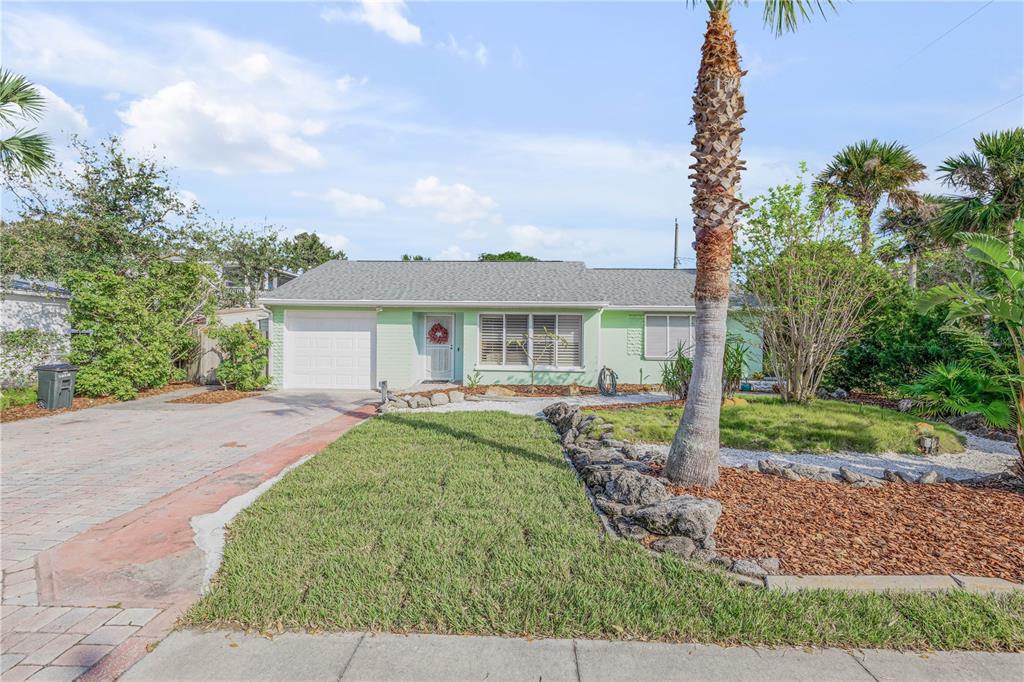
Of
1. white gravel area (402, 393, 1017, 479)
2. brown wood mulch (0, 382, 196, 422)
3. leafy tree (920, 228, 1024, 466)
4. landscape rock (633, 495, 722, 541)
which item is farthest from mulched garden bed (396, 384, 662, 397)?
landscape rock (633, 495, 722, 541)

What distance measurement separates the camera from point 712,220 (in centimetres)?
526

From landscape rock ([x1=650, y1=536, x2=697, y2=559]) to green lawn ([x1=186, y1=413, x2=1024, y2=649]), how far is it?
0.15m

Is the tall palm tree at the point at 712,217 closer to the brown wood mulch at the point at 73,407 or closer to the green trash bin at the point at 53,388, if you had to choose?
the brown wood mulch at the point at 73,407

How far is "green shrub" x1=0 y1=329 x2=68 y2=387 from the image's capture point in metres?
12.4

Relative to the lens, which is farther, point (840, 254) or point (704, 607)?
point (840, 254)

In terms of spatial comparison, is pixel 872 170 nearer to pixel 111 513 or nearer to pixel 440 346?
pixel 440 346

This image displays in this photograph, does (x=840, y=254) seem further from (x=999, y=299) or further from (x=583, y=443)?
(x=583, y=443)

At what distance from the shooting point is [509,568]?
12.1 feet

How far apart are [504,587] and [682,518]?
1.63 meters

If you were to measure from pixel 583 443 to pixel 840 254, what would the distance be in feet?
20.7

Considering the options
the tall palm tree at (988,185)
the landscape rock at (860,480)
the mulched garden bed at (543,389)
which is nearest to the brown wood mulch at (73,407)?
the mulched garden bed at (543,389)

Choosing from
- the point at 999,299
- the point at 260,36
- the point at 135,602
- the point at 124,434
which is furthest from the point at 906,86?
the point at 124,434

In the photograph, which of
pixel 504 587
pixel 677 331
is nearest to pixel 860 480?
pixel 504 587

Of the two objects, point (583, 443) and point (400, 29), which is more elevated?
point (400, 29)
